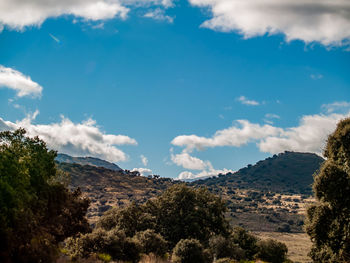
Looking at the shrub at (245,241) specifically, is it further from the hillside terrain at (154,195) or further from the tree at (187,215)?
the hillside terrain at (154,195)

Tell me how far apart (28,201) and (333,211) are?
835 inches

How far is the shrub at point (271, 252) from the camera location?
41.5m

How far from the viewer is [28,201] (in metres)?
15.2

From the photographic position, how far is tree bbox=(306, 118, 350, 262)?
2386 cm

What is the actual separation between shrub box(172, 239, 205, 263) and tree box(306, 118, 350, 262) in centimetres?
903

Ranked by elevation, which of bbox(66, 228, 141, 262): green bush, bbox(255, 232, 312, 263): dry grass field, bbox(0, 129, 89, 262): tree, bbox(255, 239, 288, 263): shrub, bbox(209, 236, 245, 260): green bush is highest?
bbox(0, 129, 89, 262): tree

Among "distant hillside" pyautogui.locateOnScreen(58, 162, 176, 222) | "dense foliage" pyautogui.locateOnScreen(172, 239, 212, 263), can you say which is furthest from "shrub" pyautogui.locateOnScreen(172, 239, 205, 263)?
"distant hillside" pyautogui.locateOnScreen(58, 162, 176, 222)

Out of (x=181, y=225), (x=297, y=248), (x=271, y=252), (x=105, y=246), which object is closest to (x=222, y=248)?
(x=181, y=225)

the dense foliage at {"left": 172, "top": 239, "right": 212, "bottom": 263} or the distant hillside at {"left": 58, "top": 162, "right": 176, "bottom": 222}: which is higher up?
the distant hillside at {"left": 58, "top": 162, "right": 176, "bottom": 222}

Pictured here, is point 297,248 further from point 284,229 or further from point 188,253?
point 188,253

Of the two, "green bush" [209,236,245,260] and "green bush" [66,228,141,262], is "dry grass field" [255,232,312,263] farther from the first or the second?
"green bush" [66,228,141,262]

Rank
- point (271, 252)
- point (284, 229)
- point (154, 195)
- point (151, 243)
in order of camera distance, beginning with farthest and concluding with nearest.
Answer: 1. point (154, 195)
2. point (284, 229)
3. point (271, 252)
4. point (151, 243)

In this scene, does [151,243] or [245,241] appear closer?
[151,243]

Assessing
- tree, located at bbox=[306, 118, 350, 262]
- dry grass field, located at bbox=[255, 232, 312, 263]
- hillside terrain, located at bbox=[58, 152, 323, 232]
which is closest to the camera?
tree, located at bbox=[306, 118, 350, 262]
